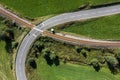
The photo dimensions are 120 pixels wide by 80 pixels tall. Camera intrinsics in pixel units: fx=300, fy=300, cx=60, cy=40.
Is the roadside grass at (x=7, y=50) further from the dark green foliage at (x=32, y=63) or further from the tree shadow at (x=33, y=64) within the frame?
the tree shadow at (x=33, y=64)

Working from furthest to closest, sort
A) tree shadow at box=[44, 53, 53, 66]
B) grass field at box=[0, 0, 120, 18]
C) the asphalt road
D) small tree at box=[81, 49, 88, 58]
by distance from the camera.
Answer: tree shadow at box=[44, 53, 53, 66] → small tree at box=[81, 49, 88, 58] → grass field at box=[0, 0, 120, 18] → the asphalt road

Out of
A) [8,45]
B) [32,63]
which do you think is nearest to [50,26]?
[32,63]

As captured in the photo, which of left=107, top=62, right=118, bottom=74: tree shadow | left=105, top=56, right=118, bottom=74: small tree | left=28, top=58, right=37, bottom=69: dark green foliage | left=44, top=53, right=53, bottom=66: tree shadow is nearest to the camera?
left=105, top=56, right=118, bottom=74: small tree

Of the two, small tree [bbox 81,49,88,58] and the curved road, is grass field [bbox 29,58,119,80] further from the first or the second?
the curved road

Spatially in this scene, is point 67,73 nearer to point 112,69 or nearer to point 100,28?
point 112,69

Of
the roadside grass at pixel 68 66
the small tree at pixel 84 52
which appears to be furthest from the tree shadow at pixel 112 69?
the small tree at pixel 84 52

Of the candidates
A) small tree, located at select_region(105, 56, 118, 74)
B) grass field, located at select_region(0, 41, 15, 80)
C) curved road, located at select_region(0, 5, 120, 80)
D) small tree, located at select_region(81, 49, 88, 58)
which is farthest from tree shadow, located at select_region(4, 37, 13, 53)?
small tree, located at select_region(105, 56, 118, 74)

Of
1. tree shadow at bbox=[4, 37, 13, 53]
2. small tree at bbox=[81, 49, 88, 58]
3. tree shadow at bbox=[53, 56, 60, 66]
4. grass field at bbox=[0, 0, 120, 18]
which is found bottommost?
tree shadow at bbox=[53, 56, 60, 66]

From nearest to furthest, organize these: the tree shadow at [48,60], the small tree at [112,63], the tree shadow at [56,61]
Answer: the small tree at [112,63] < the tree shadow at [56,61] < the tree shadow at [48,60]
